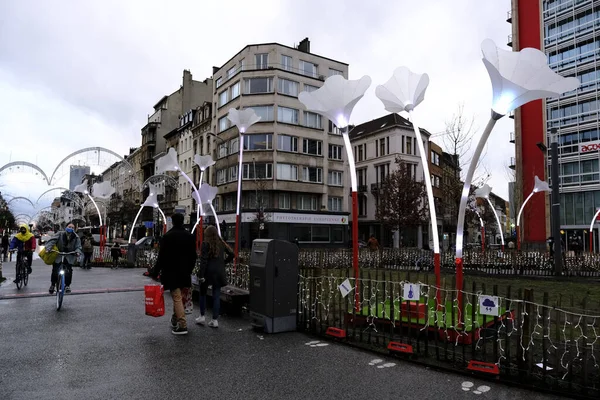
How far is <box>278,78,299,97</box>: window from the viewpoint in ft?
149

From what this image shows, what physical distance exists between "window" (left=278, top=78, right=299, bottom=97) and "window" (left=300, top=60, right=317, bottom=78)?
89.2 inches

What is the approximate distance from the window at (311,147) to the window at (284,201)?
5.01 m

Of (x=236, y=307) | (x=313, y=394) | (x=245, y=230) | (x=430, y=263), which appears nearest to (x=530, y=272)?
(x=430, y=263)

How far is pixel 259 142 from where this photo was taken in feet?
147

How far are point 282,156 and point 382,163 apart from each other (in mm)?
14265

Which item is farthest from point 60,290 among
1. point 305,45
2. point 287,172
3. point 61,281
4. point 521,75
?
point 305,45

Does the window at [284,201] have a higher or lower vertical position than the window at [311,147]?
lower

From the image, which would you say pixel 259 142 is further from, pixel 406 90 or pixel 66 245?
pixel 406 90

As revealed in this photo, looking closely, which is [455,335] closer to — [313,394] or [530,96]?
[313,394]

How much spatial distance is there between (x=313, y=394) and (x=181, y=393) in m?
1.36

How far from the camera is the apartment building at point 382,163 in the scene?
2023 inches

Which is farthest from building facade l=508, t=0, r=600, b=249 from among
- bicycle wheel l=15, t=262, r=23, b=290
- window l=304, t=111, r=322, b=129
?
bicycle wheel l=15, t=262, r=23, b=290

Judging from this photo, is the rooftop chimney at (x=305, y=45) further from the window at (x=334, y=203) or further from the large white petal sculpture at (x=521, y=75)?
the large white petal sculpture at (x=521, y=75)

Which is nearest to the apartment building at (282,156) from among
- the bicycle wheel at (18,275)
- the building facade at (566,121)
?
the building facade at (566,121)
